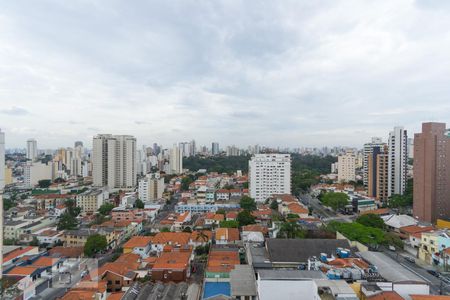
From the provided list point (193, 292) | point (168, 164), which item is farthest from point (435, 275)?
point (168, 164)

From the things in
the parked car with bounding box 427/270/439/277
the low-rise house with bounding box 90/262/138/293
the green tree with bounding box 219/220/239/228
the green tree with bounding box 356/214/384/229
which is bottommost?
the parked car with bounding box 427/270/439/277

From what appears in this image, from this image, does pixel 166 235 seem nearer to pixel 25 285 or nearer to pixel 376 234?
pixel 25 285

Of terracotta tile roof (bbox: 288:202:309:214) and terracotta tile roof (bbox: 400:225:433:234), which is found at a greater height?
terracotta tile roof (bbox: 288:202:309:214)

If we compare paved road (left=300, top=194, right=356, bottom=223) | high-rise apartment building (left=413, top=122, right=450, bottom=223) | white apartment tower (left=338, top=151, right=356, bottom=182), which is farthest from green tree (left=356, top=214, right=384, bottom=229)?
white apartment tower (left=338, top=151, right=356, bottom=182)

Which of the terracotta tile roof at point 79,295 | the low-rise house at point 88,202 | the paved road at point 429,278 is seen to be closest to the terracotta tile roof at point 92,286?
the terracotta tile roof at point 79,295

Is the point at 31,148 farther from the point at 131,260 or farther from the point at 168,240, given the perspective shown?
the point at 131,260

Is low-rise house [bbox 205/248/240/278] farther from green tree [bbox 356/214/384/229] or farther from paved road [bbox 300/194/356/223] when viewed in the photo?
paved road [bbox 300/194/356/223]

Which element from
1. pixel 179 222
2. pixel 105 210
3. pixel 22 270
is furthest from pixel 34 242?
pixel 179 222

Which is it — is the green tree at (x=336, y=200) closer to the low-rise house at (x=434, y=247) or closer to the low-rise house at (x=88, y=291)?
the low-rise house at (x=434, y=247)
